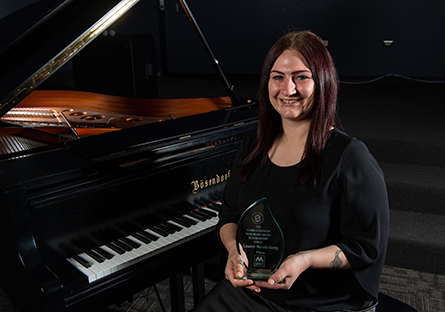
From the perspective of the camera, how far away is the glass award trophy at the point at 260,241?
3.49 ft

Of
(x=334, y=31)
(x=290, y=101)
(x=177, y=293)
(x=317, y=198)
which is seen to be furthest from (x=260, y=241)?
(x=334, y=31)

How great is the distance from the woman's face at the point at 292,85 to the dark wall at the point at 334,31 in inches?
191

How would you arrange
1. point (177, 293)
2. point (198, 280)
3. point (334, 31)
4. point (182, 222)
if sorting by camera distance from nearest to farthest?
point (182, 222), point (177, 293), point (198, 280), point (334, 31)

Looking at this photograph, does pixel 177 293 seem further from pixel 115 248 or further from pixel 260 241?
pixel 260 241

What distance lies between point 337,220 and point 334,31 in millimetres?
5256

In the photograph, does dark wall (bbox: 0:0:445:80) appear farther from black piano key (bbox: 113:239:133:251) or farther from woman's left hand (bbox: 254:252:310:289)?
woman's left hand (bbox: 254:252:310:289)

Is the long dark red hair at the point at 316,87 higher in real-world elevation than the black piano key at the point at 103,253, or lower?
higher

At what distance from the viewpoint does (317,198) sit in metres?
1.14

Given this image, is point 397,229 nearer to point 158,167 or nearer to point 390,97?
point 158,167

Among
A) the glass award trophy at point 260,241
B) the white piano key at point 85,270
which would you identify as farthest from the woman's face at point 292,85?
the white piano key at point 85,270

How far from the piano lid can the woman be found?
2.07 ft

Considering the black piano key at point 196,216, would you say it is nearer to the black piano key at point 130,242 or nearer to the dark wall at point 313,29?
the black piano key at point 130,242

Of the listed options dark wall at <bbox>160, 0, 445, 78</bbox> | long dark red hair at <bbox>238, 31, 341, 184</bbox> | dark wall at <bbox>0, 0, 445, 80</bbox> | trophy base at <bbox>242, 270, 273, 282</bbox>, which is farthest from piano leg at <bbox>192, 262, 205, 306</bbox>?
dark wall at <bbox>160, 0, 445, 78</bbox>

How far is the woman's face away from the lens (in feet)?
3.68
